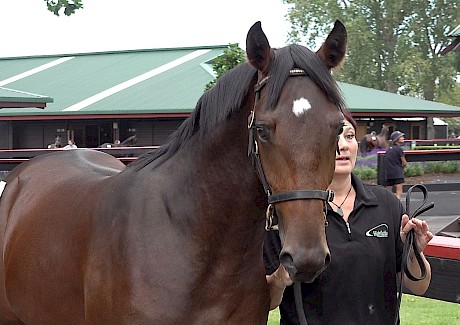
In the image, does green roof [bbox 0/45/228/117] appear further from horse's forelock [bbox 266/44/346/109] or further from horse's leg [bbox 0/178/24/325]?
horse's forelock [bbox 266/44/346/109]

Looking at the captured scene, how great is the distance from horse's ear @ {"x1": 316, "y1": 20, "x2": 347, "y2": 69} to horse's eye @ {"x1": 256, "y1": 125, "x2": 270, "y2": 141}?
40cm

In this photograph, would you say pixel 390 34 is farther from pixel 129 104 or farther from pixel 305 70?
pixel 305 70

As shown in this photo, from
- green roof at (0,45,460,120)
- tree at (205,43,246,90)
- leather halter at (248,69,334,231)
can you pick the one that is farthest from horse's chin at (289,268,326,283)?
green roof at (0,45,460,120)

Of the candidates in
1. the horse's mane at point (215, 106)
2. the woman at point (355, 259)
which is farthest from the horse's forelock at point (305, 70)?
the woman at point (355, 259)

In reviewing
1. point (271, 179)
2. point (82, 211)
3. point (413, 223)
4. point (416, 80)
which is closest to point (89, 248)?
point (82, 211)

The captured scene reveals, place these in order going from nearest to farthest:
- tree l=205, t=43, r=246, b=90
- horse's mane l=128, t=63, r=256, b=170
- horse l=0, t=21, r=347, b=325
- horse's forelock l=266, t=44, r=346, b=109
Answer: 1. horse l=0, t=21, r=347, b=325
2. horse's forelock l=266, t=44, r=346, b=109
3. horse's mane l=128, t=63, r=256, b=170
4. tree l=205, t=43, r=246, b=90

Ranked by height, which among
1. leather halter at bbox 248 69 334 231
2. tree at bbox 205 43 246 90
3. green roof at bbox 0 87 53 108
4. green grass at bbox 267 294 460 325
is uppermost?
tree at bbox 205 43 246 90

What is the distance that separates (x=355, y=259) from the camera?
9.35 ft

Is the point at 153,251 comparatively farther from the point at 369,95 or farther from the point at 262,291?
the point at 369,95

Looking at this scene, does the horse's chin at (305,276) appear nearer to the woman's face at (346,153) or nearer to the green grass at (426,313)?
the woman's face at (346,153)

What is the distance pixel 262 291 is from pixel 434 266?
942 mm

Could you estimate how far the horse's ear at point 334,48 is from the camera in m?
2.51

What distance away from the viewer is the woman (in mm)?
2840

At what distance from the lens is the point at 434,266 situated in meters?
3.24
